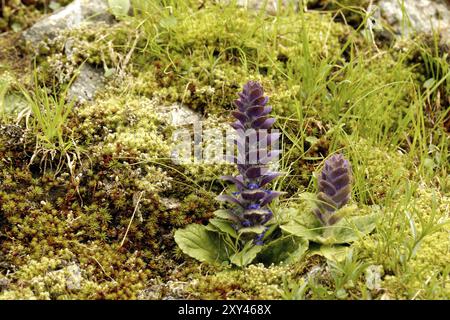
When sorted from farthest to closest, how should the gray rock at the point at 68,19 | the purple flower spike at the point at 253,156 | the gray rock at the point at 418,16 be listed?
the gray rock at the point at 418,16 < the gray rock at the point at 68,19 < the purple flower spike at the point at 253,156

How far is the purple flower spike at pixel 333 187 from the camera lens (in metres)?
3.59

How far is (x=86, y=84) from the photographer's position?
4.84m

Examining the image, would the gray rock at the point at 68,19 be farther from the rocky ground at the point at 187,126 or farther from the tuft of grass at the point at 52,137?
the tuft of grass at the point at 52,137

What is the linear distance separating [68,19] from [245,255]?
280 cm

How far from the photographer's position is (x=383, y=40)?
18.6 ft

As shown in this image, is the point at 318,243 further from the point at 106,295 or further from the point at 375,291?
the point at 106,295

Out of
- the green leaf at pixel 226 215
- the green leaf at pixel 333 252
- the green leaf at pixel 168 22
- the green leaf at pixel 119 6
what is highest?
the green leaf at pixel 119 6

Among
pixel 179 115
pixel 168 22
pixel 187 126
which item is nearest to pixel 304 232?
pixel 187 126

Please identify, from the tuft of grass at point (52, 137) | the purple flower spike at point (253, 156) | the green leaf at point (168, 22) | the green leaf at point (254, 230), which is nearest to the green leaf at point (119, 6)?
the green leaf at point (168, 22)

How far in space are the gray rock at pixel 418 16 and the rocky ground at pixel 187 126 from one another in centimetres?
2

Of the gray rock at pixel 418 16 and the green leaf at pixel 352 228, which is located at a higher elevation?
the gray rock at pixel 418 16

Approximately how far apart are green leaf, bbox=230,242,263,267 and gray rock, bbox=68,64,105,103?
1.81 m

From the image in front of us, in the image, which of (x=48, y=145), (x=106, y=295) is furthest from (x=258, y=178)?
(x=48, y=145)
